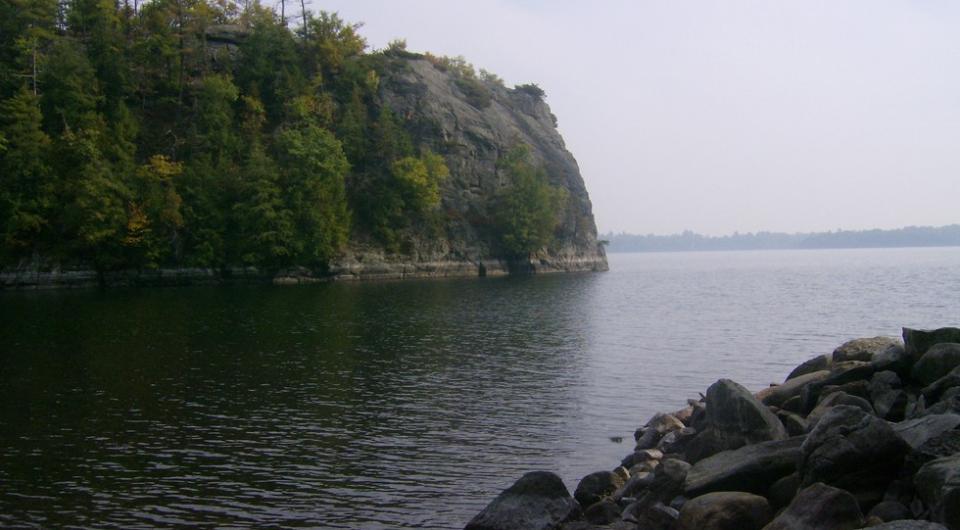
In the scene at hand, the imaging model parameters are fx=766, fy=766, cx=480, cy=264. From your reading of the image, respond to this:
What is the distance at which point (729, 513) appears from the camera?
12.1 metres

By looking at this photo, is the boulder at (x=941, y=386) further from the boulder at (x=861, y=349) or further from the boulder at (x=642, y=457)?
the boulder at (x=861, y=349)

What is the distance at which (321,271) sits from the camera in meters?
99.2

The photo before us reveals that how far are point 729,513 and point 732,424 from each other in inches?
168

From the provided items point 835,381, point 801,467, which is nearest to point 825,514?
point 801,467

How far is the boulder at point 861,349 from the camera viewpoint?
2205cm

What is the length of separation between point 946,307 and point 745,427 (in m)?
51.7

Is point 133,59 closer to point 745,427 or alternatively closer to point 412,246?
point 412,246

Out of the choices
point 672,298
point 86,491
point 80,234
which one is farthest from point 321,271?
point 86,491

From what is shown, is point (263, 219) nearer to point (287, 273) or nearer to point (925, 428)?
point (287, 273)

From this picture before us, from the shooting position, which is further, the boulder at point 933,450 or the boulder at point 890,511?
the boulder at point 933,450

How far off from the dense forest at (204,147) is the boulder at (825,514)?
84071 millimetres

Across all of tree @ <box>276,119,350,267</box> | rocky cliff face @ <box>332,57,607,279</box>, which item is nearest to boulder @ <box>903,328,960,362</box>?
tree @ <box>276,119,350,267</box>

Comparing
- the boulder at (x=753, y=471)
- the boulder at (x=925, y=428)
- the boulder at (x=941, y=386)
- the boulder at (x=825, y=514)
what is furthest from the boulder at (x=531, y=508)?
the boulder at (x=941, y=386)

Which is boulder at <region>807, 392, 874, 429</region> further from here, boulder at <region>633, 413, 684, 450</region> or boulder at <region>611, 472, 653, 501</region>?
boulder at <region>633, 413, 684, 450</region>
